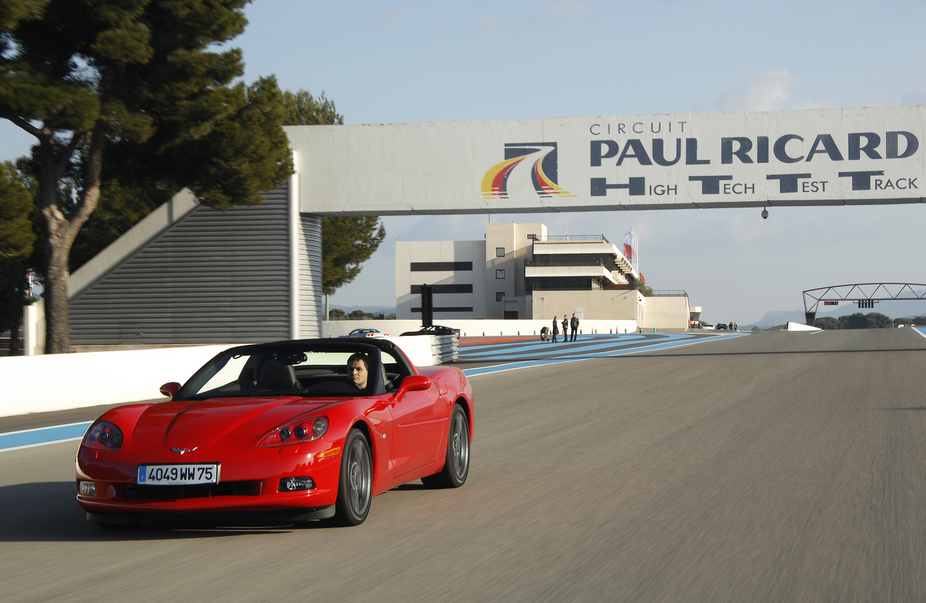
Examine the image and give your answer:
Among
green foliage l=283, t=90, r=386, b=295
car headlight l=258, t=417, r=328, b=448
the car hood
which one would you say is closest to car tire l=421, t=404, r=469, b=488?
the car hood

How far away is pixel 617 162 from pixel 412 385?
23768mm

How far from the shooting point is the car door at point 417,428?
627cm

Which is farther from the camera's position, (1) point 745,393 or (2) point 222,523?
(1) point 745,393

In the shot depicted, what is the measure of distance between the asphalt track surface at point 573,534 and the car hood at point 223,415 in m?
0.64

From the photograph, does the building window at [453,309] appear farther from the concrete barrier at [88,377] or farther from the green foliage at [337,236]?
the concrete barrier at [88,377]

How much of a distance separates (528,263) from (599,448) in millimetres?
108814

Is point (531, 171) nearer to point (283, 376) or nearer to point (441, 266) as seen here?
point (283, 376)

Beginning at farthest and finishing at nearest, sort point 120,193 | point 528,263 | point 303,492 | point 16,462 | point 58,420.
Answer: point 528,263
point 120,193
point 58,420
point 16,462
point 303,492

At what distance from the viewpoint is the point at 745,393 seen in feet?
52.9

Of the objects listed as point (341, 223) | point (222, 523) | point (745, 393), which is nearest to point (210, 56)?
point (745, 393)

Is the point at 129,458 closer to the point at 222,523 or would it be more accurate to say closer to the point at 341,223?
the point at 222,523

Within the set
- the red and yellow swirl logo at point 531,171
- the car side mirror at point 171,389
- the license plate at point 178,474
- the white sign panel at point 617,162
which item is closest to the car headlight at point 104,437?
the license plate at point 178,474

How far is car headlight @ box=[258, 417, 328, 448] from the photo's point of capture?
17.4 ft

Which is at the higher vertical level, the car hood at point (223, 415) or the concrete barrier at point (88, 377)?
the car hood at point (223, 415)
